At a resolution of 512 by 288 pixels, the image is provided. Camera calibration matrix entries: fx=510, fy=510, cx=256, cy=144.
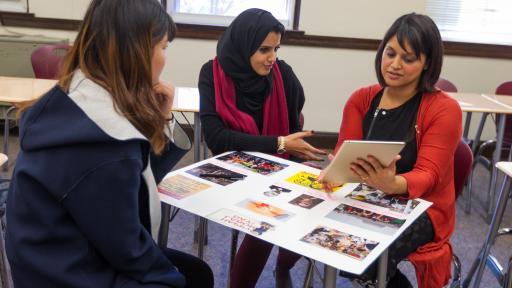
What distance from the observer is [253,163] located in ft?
5.59

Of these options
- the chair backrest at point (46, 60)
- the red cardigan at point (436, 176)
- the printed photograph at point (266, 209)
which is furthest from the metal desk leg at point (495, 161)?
the chair backrest at point (46, 60)

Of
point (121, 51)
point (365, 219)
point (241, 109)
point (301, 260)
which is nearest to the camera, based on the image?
point (121, 51)

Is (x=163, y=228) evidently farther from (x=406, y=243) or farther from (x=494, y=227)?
(x=494, y=227)

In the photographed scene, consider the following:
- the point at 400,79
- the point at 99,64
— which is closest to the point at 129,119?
the point at 99,64

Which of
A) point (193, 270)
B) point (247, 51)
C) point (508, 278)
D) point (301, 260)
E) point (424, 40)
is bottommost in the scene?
point (301, 260)

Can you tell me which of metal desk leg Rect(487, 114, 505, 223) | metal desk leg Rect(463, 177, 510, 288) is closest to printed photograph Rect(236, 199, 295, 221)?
metal desk leg Rect(463, 177, 510, 288)

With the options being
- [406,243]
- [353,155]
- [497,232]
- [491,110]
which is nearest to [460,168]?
[406,243]

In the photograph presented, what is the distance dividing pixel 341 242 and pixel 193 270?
0.46 m

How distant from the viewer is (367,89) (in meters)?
1.84

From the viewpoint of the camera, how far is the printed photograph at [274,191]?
4.73ft

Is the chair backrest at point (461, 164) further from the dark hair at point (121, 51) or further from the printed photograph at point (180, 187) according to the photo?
the dark hair at point (121, 51)

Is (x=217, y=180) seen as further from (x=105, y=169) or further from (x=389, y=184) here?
(x=105, y=169)

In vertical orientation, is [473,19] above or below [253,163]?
above

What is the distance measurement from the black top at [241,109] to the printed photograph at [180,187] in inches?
14.0
